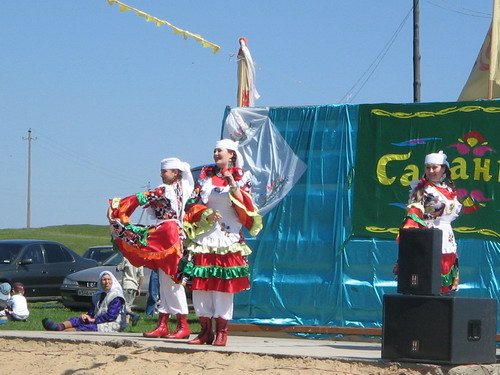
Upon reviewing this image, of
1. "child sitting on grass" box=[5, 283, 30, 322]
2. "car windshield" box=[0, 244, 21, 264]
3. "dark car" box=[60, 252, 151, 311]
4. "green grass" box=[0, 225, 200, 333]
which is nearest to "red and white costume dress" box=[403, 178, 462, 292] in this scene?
"green grass" box=[0, 225, 200, 333]

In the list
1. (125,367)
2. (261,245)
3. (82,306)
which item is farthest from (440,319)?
(82,306)

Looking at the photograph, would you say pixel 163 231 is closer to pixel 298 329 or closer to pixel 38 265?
pixel 298 329

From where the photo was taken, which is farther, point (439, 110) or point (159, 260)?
point (439, 110)

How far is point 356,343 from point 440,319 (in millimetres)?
2756

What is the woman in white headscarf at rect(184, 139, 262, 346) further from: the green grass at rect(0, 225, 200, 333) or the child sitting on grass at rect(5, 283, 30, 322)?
the child sitting on grass at rect(5, 283, 30, 322)

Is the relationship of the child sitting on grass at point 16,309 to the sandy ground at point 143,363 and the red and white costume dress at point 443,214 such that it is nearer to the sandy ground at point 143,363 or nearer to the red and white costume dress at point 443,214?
the sandy ground at point 143,363

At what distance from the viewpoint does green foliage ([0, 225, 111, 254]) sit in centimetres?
5551

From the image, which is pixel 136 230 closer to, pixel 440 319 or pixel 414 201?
pixel 414 201

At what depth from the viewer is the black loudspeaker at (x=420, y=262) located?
7.20 m

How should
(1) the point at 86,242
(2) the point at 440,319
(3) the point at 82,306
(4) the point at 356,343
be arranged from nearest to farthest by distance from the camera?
(2) the point at 440,319 < (4) the point at 356,343 < (3) the point at 82,306 < (1) the point at 86,242

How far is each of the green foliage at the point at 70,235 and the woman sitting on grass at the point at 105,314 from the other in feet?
129

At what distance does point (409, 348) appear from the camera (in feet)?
23.4

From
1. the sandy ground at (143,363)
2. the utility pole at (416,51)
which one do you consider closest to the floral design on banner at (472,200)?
the sandy ground at (143,363)

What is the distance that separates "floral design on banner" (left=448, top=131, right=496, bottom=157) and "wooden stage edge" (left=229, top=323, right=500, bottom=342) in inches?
76.6
